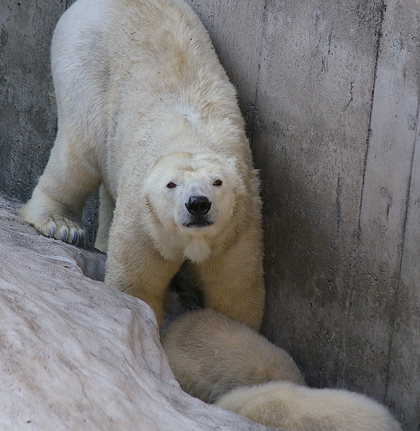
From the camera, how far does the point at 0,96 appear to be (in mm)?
4887

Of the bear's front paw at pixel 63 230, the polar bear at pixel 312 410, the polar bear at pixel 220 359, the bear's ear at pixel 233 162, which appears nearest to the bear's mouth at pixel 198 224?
the bear's ear at pixel 233 162

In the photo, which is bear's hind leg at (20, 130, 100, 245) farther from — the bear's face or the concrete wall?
the concrete wall

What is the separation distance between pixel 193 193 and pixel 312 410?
1024 millimetres

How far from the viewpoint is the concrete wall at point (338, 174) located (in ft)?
8.84

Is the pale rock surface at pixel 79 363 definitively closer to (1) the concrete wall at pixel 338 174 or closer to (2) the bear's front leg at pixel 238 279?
(2) the bear's front leg at pixel 238 279

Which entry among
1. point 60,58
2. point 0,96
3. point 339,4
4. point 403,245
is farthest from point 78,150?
point 403,245

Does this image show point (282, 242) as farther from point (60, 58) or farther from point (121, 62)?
point (60, 58)

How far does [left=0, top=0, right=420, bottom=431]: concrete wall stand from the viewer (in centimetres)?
269

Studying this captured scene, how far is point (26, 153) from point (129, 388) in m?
3.51

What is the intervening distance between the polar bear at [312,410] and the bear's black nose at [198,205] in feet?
2.64

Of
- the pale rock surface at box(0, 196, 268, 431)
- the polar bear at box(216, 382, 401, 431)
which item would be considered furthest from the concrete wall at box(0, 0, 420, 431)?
the pale rock surface at box(0, 196, 268, 431)

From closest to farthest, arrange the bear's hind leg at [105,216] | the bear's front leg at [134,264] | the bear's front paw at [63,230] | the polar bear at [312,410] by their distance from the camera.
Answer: the polar bear at [312,410], the bear's front leg at [134,264], the bear's front paw at [63,230], the bear's hind leg at [105,216]

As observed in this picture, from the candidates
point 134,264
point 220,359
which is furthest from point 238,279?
point 134,264

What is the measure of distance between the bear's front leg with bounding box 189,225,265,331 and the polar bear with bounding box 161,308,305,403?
0.14 metres
